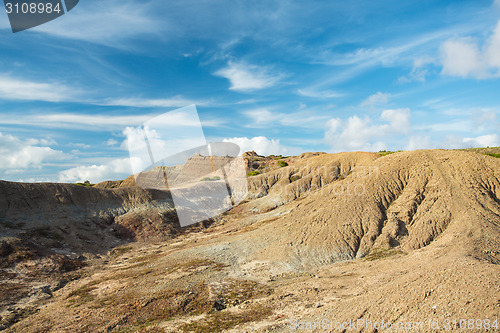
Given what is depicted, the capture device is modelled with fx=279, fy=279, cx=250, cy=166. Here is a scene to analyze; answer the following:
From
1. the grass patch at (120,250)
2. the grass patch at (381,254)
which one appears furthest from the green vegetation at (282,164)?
the grass patch at (381,254)

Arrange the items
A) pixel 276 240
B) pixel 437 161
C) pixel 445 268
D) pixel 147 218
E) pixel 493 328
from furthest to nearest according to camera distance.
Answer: pixel 147 218
pixel 437 161
pixel 276 240
pixel 445 268
pixel 493 328

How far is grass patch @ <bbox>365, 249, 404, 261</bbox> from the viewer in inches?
669

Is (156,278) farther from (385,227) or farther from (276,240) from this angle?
(385,227)

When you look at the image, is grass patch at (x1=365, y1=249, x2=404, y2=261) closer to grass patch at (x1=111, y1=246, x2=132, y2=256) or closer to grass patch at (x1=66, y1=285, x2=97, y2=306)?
grass patch at (x1=66, y1=285, x2=97, y2=306)

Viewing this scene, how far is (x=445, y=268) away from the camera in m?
10.6

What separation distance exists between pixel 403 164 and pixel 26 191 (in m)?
38.3

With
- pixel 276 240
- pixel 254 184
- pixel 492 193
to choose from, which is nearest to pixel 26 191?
pixel 276 240

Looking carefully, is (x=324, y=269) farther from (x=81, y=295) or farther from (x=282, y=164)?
(x=282, y=164)

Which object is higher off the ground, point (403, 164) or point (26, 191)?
point (26, 191)

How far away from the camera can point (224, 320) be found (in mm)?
11359

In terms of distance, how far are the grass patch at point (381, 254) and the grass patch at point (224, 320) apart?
337 inches

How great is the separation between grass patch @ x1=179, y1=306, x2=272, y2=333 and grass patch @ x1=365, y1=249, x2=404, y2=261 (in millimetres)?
8557

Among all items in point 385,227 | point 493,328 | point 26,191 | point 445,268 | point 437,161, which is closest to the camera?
point 493,328

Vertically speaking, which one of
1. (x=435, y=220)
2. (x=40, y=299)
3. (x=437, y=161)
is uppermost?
(x=437, y=161)
